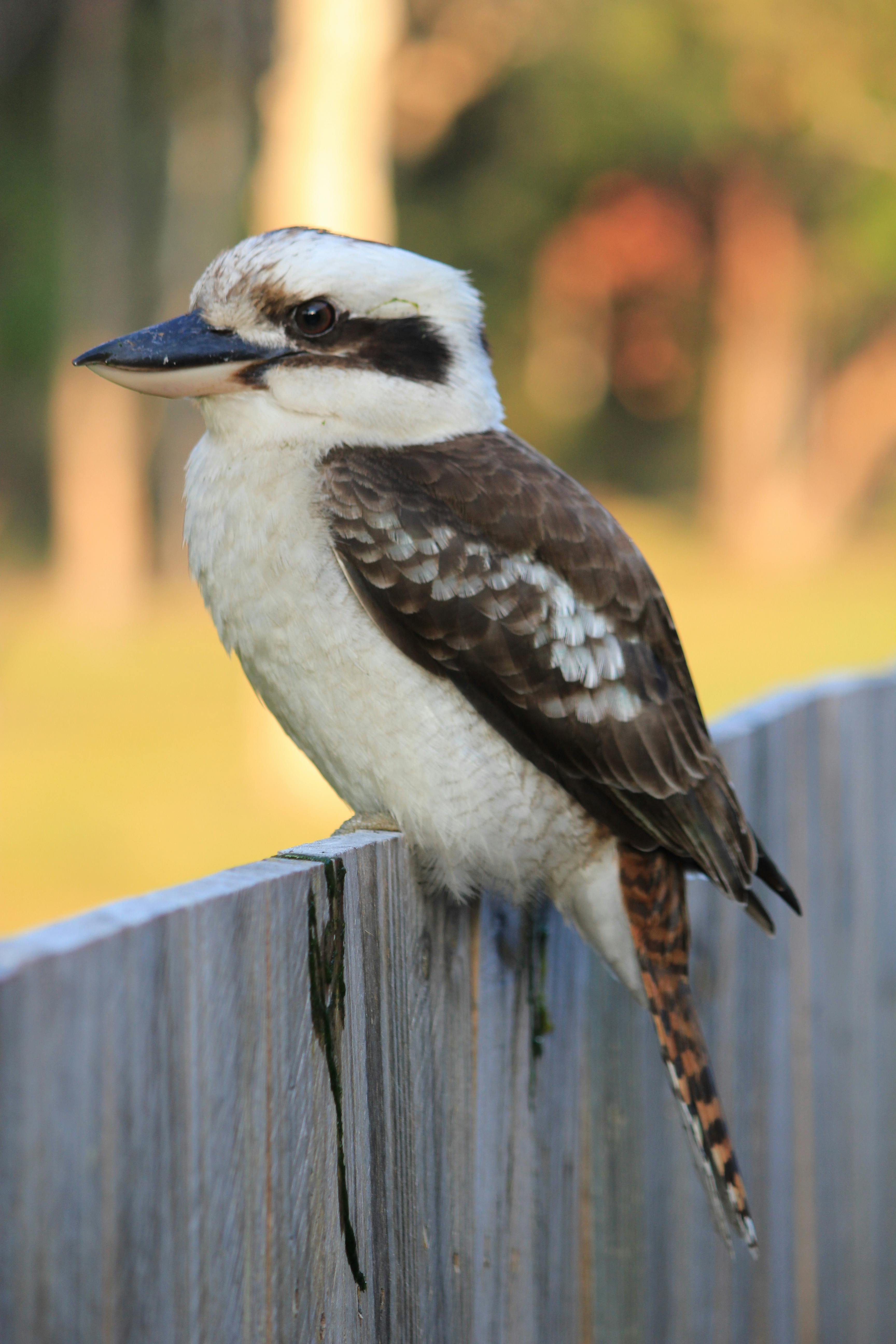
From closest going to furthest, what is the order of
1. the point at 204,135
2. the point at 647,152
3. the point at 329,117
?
the point at 329,117, the point at 204,135, the point at 647,152

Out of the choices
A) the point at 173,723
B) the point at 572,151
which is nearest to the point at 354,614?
the point at 173,723

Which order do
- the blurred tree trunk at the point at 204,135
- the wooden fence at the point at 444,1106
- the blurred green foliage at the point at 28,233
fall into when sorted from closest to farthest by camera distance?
the wooden fence at the point at 444,1106
the blurred tree trunk at the point at 204,135
the blurred green foliage at the point at 28,233

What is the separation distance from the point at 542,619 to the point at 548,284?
2280 cm

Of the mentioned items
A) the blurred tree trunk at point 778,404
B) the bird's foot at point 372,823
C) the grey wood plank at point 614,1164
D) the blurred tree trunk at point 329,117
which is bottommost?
the grey wood plank at point 614,1164

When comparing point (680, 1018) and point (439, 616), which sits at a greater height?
point (439, 616)

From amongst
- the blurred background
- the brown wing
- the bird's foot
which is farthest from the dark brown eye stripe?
the blurred background

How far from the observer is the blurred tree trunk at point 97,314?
1844 cm

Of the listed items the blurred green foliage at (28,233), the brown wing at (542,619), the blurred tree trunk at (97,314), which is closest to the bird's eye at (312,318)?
the brown wing at (542,619)

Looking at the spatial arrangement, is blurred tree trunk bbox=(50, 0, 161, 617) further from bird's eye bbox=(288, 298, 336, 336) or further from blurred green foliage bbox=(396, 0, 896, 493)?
bird's eye bbox=(288, 298, 336, 336)

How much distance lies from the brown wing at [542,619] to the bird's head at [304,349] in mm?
77

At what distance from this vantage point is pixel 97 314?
1952 centimetres

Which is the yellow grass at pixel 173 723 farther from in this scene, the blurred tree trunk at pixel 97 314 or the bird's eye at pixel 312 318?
the bird's eye at pixel 312 318

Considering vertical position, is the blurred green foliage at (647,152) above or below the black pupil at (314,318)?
above

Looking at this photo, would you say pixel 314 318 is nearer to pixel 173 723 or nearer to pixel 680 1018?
pixel 680 1018
